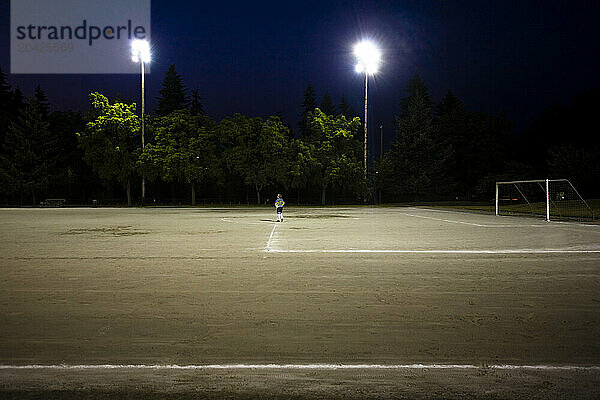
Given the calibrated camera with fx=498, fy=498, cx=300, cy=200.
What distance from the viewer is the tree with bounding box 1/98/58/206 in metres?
63.2

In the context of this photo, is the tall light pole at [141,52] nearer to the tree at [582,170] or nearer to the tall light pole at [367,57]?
the tall light pole at [367,57]

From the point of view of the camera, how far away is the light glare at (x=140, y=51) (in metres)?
51.2

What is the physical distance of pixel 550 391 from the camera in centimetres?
429

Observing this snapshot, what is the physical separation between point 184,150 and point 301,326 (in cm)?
5252

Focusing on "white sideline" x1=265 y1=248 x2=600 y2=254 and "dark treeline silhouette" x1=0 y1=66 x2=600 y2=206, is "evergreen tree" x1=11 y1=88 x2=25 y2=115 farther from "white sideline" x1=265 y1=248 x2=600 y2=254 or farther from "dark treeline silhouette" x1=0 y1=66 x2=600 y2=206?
"white sideline" x1=265 y1=248 x2=600 y2=254

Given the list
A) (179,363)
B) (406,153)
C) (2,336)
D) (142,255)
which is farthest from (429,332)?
(406,153)

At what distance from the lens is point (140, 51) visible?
51375 mm

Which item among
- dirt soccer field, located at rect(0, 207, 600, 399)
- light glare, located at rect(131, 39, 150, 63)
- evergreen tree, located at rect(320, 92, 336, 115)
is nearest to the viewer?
dirt soccer field, located at rect(0, 207, 600, 399)

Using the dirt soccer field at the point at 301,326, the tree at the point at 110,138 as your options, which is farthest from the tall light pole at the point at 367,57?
the dirt soccer field at the point at 301,326

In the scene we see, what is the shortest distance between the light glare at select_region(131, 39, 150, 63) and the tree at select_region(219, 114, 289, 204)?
37.5ft

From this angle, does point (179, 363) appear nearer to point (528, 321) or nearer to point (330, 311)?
point (330, 311)

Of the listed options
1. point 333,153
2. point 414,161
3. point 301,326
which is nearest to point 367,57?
point 333,153

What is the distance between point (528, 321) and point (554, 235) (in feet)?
45.9

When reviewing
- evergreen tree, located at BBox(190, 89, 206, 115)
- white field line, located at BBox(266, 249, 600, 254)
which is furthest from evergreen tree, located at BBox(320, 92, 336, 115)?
white field line, located at BBox(266, 249, 600, 254)
